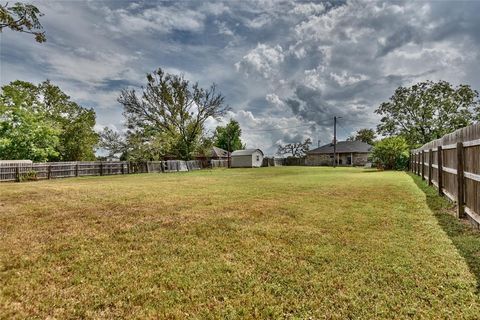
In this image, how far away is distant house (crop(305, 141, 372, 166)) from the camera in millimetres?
49406

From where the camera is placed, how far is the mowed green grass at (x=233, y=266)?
2.62 metres

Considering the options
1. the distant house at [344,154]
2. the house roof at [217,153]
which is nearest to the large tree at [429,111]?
the distant house at [344,154]

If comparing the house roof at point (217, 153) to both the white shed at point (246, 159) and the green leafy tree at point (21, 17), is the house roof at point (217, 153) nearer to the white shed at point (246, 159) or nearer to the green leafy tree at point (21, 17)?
the white shed at point (246, 159)

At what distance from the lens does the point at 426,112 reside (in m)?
38.3

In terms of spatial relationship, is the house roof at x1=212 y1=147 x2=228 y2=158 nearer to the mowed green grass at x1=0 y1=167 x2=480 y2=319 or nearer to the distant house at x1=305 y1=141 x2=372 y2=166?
the distant house at x1=305 y1=141 x2=372 y2=166

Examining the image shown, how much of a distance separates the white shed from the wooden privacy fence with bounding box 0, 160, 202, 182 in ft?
46.6

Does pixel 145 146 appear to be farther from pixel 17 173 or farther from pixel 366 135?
pixel 366 135

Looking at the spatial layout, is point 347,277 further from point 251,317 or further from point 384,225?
point 384,225

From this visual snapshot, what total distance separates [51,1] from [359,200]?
11.0 metres

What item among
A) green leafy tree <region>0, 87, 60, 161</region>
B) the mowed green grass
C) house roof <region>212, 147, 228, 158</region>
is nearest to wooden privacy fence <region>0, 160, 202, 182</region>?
green leafy tree <region>0, 87, 60, 161</region>

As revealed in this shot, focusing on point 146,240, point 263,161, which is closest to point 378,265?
point 146,240

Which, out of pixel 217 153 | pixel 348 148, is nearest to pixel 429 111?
pixel 348 148

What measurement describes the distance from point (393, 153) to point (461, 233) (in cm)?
2542

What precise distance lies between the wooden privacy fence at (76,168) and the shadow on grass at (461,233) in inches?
911
